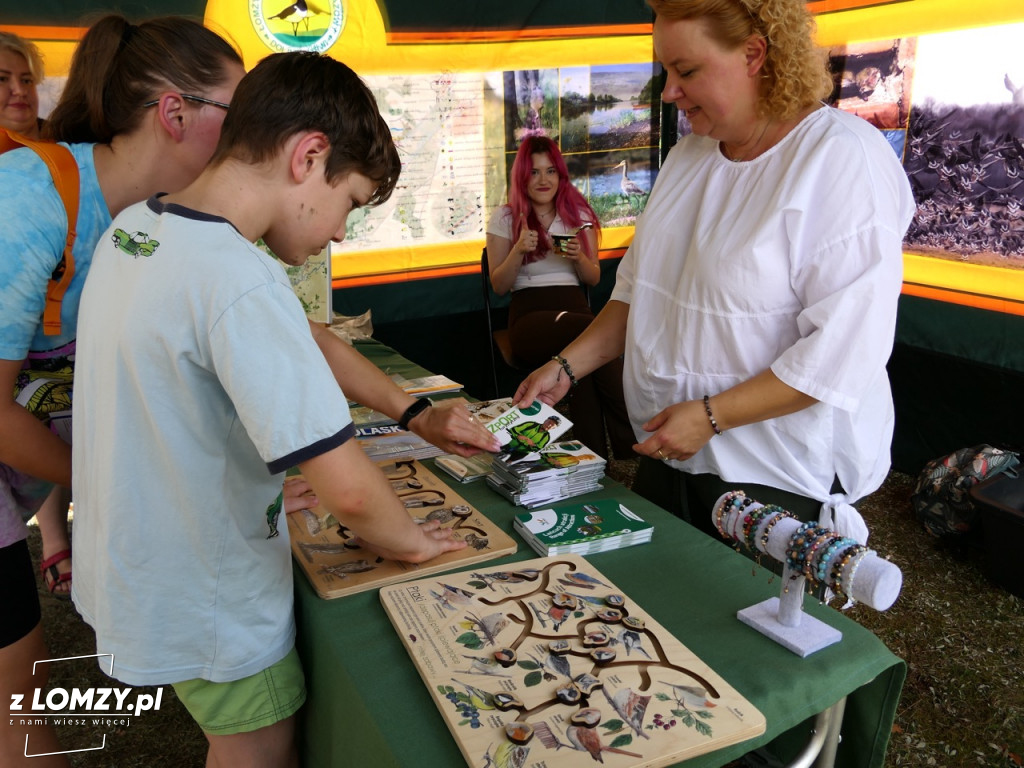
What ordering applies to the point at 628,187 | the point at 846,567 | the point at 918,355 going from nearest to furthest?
the point at 846,567 < the point at 918,355 < the point at 628,187

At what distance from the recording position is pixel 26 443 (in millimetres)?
1196

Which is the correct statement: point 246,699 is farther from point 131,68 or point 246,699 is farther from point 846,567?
point 131,68

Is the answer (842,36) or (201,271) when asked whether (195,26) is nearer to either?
(201,271)

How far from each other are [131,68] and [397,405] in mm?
772

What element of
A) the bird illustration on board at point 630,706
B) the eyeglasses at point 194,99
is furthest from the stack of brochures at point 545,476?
the eyeglasses at point 194,99

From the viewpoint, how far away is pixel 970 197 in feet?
10.4

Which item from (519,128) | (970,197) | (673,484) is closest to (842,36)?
(970,197)

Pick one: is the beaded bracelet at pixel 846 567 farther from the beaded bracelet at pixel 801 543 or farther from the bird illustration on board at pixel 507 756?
the bird illustration on board at pixel 507 756

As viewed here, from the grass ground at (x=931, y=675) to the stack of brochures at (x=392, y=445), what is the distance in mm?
1031

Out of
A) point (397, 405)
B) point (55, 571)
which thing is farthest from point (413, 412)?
point (55, 571)

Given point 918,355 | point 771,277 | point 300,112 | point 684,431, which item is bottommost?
point 918,355

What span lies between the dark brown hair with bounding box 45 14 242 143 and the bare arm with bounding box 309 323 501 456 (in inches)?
20.1

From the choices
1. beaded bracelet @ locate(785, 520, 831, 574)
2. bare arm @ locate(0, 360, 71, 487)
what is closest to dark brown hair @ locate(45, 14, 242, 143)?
bare arm @ locate(0, 360, 71, 487)

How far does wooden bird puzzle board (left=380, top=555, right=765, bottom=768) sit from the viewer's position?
2.76ft
